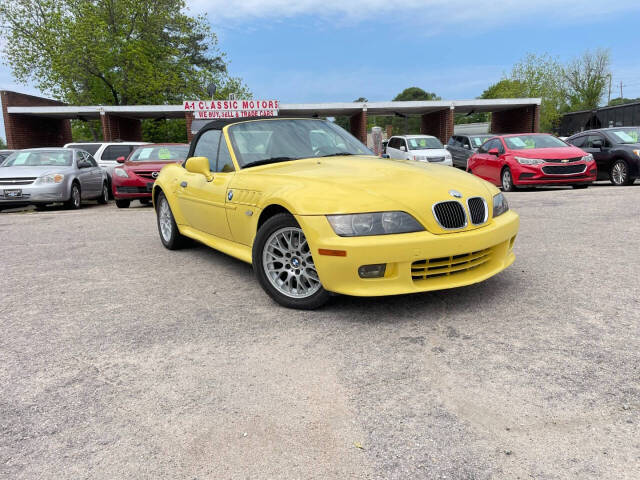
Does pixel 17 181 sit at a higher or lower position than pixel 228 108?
lower

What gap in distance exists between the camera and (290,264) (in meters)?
3.76

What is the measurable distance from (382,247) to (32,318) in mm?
2575

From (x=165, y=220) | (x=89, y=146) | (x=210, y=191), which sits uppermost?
(x=89, y=146)

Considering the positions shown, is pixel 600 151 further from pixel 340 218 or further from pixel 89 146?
pixel 89 146

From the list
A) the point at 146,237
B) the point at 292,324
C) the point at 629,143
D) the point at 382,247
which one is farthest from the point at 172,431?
the point at 629,143

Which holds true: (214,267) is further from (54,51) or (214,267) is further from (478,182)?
(54,51)

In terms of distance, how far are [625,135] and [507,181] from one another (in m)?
3.25

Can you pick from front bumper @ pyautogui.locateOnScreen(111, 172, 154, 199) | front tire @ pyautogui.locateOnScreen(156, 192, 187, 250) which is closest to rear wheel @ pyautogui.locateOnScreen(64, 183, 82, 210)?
front bumper @ pyautogui.locateOnScreen(111, 172, 154, 199)

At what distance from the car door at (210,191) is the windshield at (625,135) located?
11.2m

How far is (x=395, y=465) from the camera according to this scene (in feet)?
6.37

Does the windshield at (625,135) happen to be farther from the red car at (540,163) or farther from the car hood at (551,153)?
the car hood at (551,153)

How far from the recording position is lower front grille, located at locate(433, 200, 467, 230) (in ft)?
11.4

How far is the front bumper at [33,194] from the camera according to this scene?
1127cm

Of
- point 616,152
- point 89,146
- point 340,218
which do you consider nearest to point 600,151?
point 616,152
